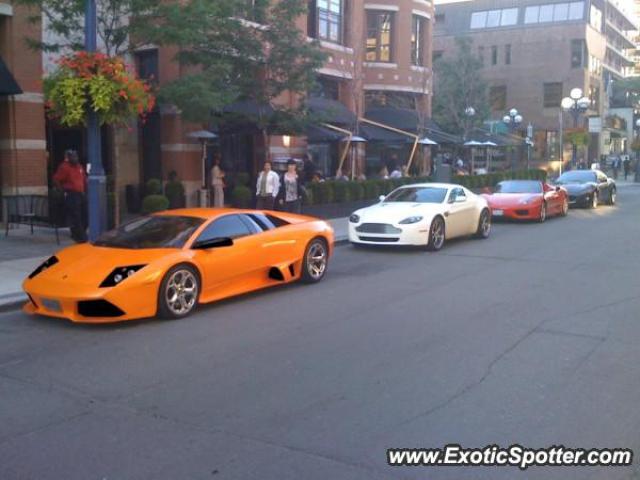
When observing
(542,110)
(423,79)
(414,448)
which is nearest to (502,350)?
(414,448)

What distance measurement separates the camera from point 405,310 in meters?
8.88

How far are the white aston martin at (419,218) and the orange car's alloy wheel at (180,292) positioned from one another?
19.8 feet

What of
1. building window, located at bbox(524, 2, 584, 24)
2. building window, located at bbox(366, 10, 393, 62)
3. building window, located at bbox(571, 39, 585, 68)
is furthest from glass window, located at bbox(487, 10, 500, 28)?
building window, located at bbox(366, 10, 393, 62)

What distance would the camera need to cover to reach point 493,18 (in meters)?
67.2

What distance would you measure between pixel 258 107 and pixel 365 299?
1139 centimetres

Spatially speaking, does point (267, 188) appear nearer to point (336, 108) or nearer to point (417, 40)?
point (336, 108)

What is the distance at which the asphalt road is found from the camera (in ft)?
14.9

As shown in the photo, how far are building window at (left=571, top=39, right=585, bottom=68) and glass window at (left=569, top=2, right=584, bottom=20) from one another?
227cm

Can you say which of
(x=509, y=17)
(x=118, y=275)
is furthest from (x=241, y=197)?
(x=509, y=17)

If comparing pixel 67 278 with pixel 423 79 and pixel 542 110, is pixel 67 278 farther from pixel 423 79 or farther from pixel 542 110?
pixel 542 110

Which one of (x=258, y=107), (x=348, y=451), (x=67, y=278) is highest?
(x=258, y=107)

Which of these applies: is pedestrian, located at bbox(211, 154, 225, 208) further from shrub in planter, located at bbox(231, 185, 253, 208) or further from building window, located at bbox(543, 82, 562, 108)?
building window, located at bbox(543, 82, 562, 108)

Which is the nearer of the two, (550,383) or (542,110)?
(550,383)

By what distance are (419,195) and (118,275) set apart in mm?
8584
